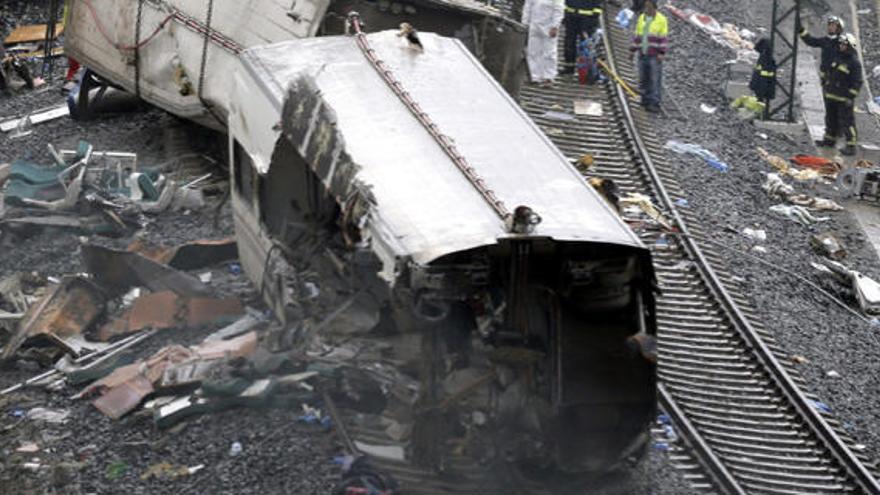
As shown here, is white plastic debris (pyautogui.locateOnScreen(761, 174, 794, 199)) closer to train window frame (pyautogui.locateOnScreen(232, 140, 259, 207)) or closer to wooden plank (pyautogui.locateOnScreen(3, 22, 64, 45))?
train window frame (pyautogui.locateOnScreen(232, 140, 259, 207))

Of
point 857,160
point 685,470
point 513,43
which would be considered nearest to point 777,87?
point 857,160

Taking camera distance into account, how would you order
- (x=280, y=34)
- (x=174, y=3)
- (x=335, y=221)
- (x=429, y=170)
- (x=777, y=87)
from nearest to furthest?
(x=429, y=170) → (x=335, y=221) → (x=280, y=34) → (x=174, y=3) → (x=777, y=87)

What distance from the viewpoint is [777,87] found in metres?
21.4

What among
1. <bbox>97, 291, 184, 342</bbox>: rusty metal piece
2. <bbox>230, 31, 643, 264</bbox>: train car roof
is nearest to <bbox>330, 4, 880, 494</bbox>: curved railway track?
<bbox>230, 31, 643, 264</bbox>: train car roof

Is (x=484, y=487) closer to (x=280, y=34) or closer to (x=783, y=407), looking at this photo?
(x=783, y=407)

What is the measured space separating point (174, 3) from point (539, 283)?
7.14 m

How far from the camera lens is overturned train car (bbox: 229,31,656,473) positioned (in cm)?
889

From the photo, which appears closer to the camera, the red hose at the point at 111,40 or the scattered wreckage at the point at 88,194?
the scattered wreckage at the point at 88,194

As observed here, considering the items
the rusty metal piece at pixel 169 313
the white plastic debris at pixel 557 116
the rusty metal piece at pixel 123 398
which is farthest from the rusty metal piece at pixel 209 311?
the white plastic debris at pixel 557 116

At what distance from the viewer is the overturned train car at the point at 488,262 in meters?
8.89

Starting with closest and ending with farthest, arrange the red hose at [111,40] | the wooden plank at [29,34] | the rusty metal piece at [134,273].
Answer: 1. the rusty metal piece at [134,273]
2. the red hose at [111,40]
3. the wooden plank at [29,34]

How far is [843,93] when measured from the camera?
754 inches

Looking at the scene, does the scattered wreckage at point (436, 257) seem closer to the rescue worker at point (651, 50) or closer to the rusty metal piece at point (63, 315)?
the rusty metal piece at point (63, 315)

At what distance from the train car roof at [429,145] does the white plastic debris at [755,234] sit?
16.7ft
